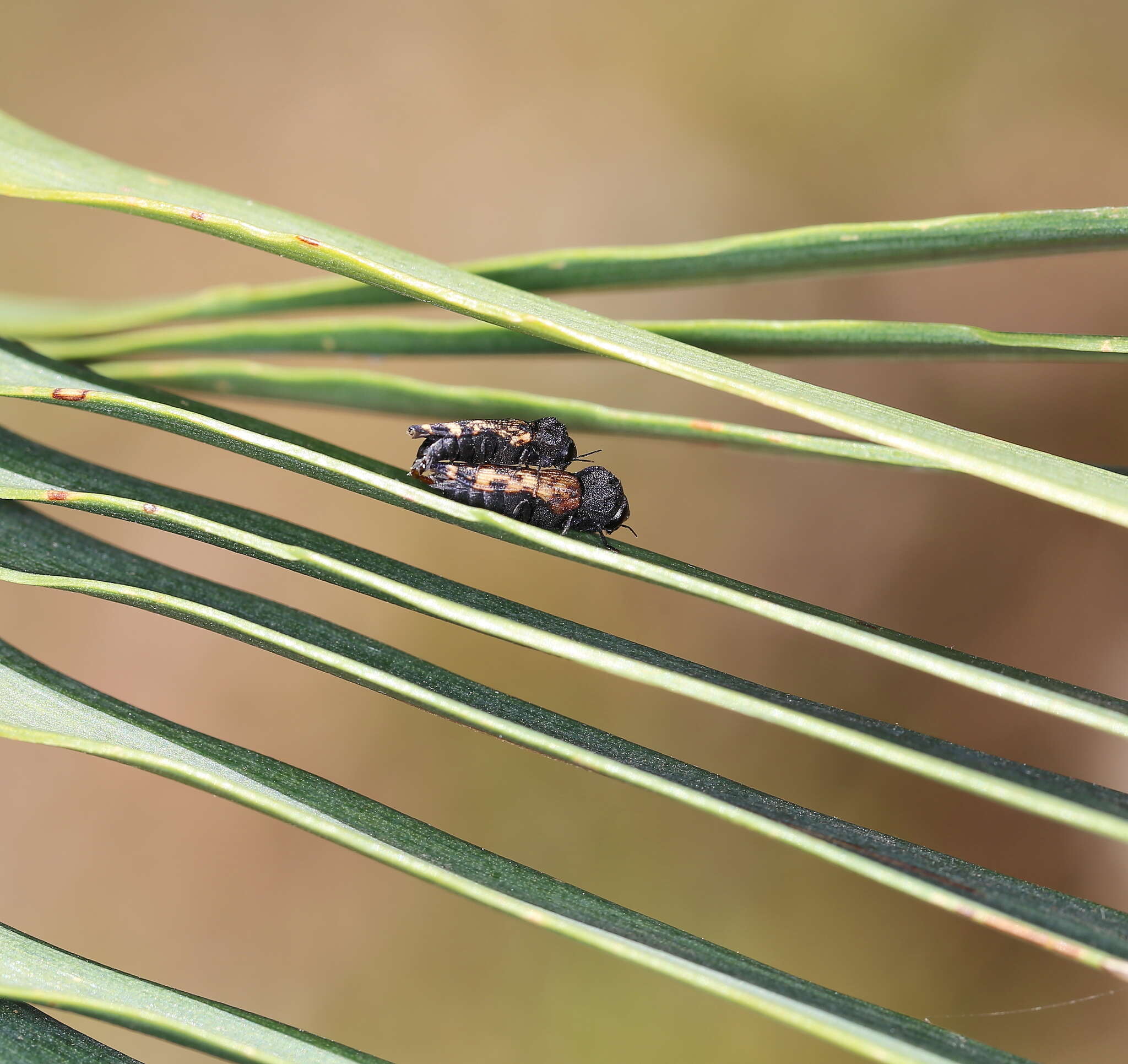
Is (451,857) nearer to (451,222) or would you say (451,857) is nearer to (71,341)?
Answer: (71,341)

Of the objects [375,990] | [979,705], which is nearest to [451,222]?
[979,705]

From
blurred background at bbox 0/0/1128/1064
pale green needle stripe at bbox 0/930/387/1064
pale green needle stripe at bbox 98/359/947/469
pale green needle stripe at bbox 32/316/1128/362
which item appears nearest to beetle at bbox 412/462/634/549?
pale green needle stripe at bbox 98/359/947/469

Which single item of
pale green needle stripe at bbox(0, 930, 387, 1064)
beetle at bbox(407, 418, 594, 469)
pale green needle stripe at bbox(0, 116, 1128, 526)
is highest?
pale green needle stripe at bbox(0, 116, 1128, 526)

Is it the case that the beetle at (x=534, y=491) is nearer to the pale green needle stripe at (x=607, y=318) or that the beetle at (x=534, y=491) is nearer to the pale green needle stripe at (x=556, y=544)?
the pale green needle stripe at (x=556, y=544)

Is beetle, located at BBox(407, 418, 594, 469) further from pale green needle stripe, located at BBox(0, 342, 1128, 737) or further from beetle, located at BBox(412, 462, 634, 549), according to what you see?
pale green needle stripe, located at BBox(0, 342, 1128, 737)

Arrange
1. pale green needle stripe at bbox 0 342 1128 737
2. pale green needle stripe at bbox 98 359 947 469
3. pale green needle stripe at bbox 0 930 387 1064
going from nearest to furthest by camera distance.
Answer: pale green needle stripe at bbox 0 342 1128 737 < pale green needle stripe at bbox 0 930 387 1064 < pale green needle stripe at bbox 98 359 947 469

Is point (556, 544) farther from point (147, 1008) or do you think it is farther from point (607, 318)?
point (147, 1008)

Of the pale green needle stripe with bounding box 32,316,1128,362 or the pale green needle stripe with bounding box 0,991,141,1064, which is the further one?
the pale green needle stripe with bounding box 32,316,1128,362

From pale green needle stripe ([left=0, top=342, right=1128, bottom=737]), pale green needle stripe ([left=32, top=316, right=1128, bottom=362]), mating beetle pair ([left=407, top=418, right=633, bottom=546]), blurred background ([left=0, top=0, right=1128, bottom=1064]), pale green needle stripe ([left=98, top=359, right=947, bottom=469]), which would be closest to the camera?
pale green needle stripe ([left=0, top=342, right=1128, bottom=737])

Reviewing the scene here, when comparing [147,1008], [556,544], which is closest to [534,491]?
[556,544]
